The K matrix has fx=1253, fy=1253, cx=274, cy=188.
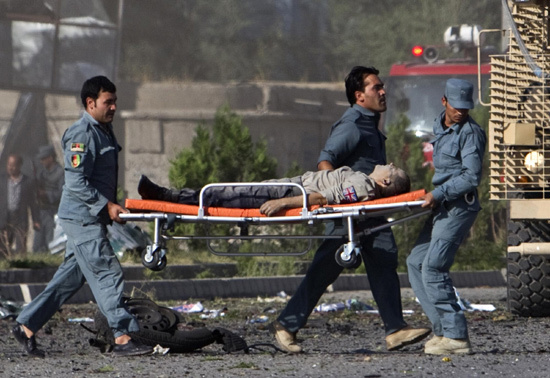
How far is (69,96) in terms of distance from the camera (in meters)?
27.7

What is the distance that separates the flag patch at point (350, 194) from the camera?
7.10m

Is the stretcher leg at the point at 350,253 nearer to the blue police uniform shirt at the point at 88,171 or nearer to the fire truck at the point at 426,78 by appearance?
the blue police uniform shirt at the point at 88,171

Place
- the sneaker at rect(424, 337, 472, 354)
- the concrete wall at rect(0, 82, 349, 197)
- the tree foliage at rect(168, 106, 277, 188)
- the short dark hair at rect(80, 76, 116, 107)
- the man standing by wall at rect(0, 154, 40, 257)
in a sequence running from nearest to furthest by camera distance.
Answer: the sneaker at rect(424, 337, 472, 354)
the short dark hair at rect(80, 76, 116, 107)
the tree foliage at rect(168, 106, 277, 188)
the man standing by wall at rect(0, 154, 40, 257)
the concrete wall at rect(0, 82, 349, 197)

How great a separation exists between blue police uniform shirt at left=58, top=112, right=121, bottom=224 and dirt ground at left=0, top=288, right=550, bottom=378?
0.87 meters

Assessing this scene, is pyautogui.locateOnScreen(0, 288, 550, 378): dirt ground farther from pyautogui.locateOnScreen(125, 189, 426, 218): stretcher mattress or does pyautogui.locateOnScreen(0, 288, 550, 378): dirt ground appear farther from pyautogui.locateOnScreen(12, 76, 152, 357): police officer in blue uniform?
pyautogui.locateOnScreen(125, 189, 426, 218): stretcher mattress

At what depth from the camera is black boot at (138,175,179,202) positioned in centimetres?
728

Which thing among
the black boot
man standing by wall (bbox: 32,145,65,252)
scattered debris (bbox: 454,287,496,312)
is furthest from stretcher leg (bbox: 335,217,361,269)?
man standing by wall (bbox: 32,145,65,252)

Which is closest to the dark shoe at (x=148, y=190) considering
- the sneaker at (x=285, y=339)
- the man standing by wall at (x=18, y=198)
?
the sneaker at (x=285, y=339)

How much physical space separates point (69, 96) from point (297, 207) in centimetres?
2122

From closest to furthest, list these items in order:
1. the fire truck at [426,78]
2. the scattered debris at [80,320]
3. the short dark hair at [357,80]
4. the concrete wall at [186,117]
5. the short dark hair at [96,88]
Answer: the short dark hair at [96,88], the short dark hair at [357,80], the scattered debris at [80,320], the fire truck at [426,78], the concrete wall at [186,117]

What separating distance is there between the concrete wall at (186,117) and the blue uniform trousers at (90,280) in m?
19.5

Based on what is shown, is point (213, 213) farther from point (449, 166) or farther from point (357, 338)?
point (357, 338)

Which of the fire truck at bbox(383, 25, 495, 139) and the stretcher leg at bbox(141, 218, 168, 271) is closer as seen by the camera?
the stretcher leg at bbox(141, 218, 168, 271)

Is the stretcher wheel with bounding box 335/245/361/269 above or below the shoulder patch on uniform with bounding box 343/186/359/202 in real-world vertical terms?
below
